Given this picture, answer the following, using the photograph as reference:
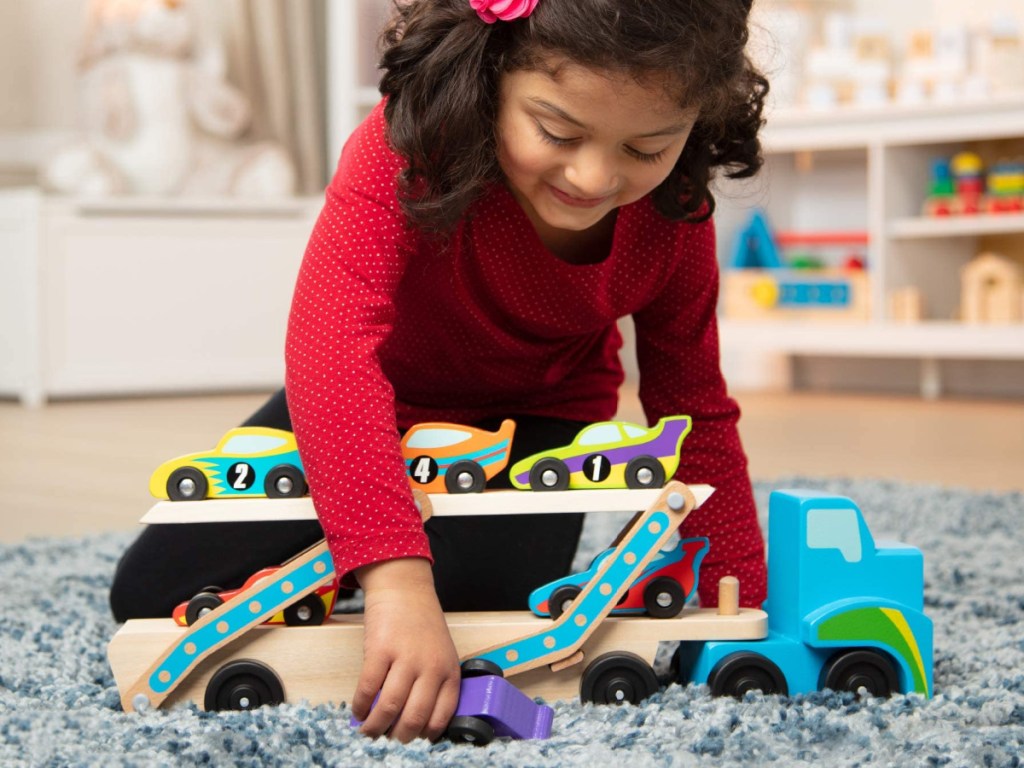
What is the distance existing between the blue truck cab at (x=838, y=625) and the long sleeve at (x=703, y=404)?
0.15 metres

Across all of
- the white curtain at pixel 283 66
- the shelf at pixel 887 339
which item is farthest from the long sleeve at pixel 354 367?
the white curtain at pixel 283 66

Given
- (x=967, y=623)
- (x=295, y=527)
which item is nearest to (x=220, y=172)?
(x=295, y=527)

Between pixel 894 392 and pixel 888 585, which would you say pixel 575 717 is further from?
pixel 894 392

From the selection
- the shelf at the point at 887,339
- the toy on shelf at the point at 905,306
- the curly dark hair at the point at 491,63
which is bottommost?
the shelf at the point at 887,339

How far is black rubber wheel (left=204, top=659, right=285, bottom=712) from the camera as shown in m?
0.78

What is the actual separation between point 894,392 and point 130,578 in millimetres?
2571

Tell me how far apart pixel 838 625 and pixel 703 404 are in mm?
258

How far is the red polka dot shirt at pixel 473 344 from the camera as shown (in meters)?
0.76

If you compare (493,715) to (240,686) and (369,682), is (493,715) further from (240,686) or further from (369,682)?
(240,686)

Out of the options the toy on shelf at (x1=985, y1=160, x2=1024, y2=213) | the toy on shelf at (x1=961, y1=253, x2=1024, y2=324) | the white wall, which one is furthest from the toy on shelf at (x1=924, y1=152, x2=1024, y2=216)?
the white wall

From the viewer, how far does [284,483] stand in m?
0.80

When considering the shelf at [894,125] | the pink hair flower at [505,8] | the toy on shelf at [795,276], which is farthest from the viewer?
the toy on shelf at [795,276]

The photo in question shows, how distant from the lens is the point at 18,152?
3320mm

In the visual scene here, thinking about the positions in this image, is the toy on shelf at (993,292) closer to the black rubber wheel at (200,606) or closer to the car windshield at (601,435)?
the car windshield at (601,435)
